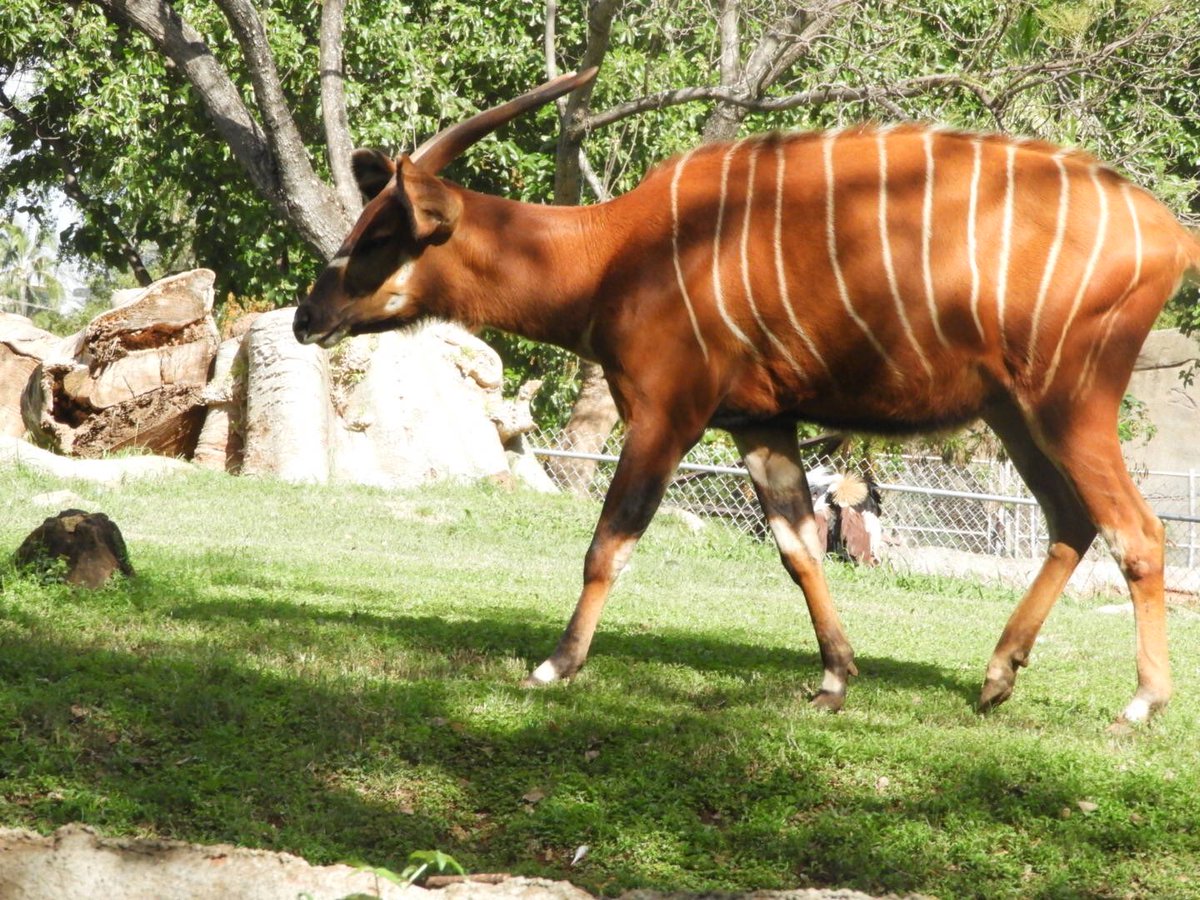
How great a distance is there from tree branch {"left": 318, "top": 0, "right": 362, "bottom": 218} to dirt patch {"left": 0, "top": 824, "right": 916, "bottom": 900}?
1280 centimetres

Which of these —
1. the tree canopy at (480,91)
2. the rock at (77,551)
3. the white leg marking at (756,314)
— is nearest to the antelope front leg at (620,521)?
the white leg marking at (756,314)

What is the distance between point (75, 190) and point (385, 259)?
699 inches

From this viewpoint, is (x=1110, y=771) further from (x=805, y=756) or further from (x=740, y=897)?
(x=740, y=897)

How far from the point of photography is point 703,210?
5750 millimetres

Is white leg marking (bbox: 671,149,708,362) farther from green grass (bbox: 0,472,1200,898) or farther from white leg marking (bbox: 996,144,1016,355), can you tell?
green grass (bbox: 0,472,1200,898)

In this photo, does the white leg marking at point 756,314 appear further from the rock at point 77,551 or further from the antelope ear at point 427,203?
the rock at point 77,551

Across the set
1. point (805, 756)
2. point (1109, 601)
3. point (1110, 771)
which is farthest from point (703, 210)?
point (1109, 601)

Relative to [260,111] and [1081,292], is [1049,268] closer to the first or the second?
[1081,292]

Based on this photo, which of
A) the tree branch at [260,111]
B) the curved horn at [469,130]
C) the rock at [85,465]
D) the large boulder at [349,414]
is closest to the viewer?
the curved horn at [469,130]

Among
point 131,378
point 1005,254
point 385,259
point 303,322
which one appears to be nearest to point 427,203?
point 385,259

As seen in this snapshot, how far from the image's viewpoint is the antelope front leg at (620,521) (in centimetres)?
556

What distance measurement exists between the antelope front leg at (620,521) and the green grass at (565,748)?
0.13 metres

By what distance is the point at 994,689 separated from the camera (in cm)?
591

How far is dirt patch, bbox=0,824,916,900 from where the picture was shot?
8.96 ft
